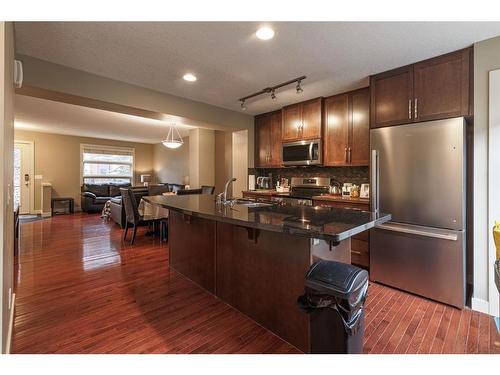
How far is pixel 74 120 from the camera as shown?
574 centimetres

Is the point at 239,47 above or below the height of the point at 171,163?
above

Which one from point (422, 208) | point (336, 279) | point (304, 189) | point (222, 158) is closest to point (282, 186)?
point (304, 189)

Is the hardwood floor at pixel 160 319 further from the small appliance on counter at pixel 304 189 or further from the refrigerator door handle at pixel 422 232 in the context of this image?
the small appliance on counter at pixel 304 189

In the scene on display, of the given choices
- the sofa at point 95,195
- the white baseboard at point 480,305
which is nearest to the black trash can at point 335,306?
the white baseboard at point 480,305

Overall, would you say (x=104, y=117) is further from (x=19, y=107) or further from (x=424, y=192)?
(x=424, y=192)

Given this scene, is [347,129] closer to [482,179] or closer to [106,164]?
[482,179]

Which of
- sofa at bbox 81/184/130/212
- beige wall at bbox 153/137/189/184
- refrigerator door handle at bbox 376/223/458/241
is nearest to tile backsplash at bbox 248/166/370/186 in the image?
refrigerator door handle at bbox 376/223/458/241

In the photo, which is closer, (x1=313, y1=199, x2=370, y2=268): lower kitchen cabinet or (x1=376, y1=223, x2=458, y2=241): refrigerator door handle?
(x1=376, y1=223, x2=458, y2=241): refrigerator door handle

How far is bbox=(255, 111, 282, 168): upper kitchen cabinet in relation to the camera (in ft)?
14.7

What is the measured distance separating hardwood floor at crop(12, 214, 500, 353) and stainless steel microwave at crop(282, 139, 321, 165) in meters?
1.94

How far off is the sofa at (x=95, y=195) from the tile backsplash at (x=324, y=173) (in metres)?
5.46

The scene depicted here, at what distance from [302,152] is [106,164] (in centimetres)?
770

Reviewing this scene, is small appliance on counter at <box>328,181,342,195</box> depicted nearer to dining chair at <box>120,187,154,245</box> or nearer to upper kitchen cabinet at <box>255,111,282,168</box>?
upper kitchen cabinet at <box>255,111,282,168</box>
